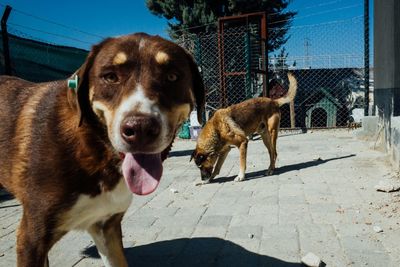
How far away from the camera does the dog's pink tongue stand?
7.09ft

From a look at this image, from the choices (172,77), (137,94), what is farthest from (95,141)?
(172,77)

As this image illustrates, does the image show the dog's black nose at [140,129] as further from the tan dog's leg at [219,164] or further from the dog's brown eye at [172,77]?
the tan dog's leg at [219,164]

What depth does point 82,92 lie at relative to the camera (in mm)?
2281

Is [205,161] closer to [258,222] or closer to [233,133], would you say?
[233,133]

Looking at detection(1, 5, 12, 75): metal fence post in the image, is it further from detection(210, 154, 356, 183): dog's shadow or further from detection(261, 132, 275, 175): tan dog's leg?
detection(261, 132, 275, 175): tan dog's leg

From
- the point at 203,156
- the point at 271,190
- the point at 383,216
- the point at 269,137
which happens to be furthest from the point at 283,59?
the point at 383,216

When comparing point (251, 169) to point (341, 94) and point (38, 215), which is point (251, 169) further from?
point (341, 94)

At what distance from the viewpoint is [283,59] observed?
15.3 meters

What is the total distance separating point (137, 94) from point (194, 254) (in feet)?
5.82

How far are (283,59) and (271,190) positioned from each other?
34.8ft

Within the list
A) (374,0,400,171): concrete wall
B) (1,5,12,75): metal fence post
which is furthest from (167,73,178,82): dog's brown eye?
(1,5,12,75): metal fence post

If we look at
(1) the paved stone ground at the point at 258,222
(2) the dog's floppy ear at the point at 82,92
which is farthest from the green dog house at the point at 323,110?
(2) the dog's floppy ear at the point at 82,92

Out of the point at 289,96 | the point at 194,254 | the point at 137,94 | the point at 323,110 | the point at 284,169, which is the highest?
the point at 289,96

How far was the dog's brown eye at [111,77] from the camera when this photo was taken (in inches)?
86.4
